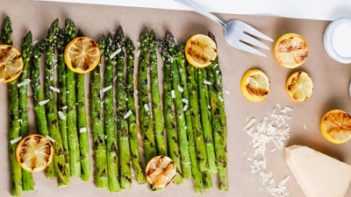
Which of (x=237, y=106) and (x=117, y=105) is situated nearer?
(x=117, y=105)

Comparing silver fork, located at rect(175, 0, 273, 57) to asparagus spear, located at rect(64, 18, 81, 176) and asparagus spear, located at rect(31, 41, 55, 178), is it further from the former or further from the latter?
asparagus spear, located at rect(31, 41, 55, 178)

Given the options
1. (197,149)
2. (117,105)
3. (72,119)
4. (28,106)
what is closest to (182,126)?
(197,149)

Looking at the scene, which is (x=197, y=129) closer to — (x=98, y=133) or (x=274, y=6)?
(x=98, y=133)

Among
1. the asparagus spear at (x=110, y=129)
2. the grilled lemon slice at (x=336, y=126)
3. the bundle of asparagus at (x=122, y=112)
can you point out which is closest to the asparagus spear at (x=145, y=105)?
the bundle of asparagus at (x=122, y=112)

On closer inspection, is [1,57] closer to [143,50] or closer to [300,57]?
[143,50]

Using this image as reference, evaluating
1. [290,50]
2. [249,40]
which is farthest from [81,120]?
[290,50]
